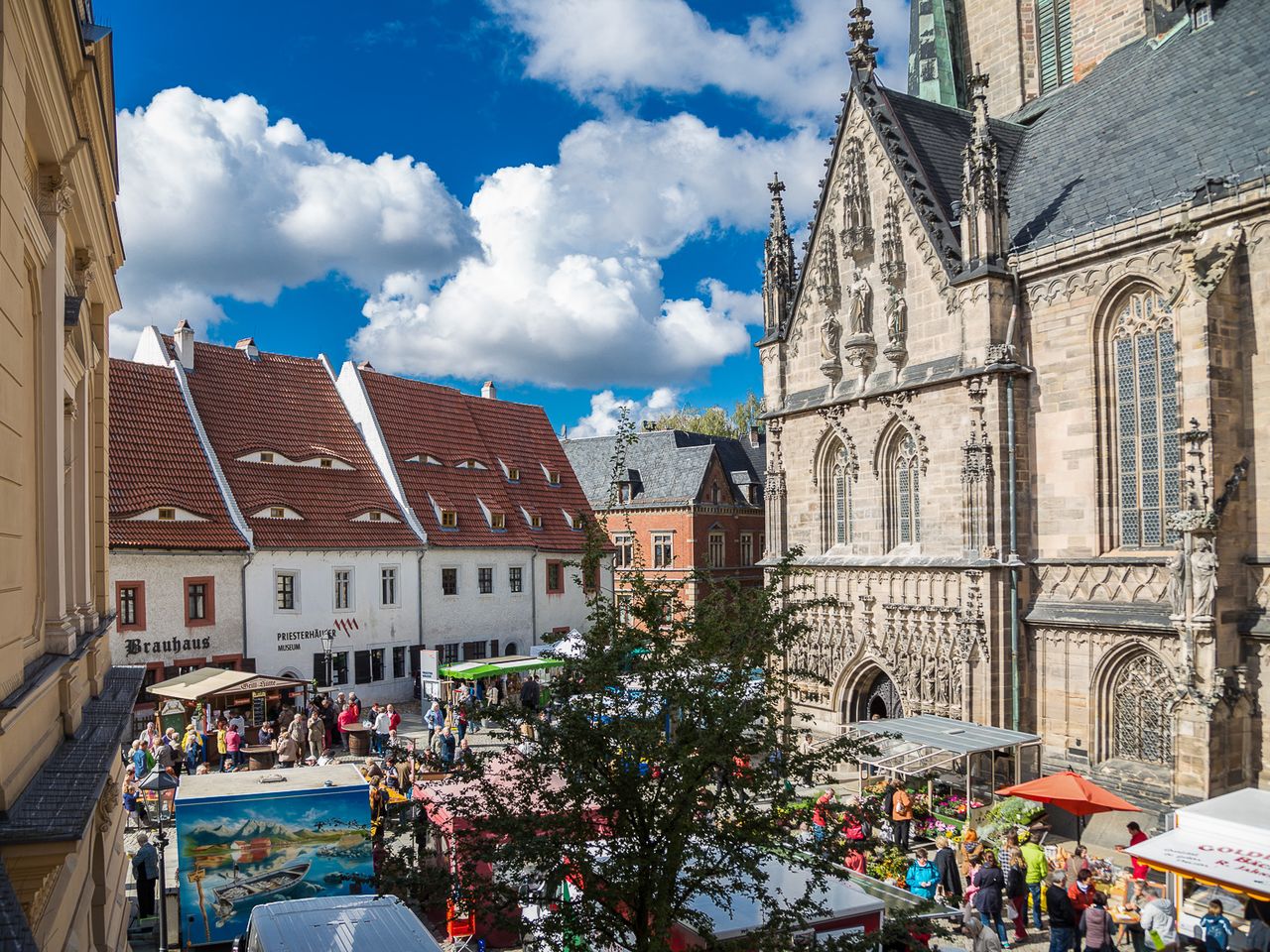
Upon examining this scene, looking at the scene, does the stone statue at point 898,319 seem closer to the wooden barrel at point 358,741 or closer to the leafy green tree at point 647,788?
the wooden barrel at point 358,741

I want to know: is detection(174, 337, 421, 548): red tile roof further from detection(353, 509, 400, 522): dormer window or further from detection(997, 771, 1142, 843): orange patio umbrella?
detection(997, 771, 1142, 843): orange patio umbrella

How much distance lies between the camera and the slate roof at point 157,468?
2702 cm

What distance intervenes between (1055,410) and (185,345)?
84.0 feet

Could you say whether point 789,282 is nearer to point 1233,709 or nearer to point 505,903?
point 1233,709

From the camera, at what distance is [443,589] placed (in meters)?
34.6

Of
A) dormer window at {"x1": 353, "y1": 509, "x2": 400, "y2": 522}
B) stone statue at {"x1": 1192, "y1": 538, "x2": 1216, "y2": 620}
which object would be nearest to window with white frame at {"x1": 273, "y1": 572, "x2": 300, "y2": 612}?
dormer window at {"x1": 353, "y1": 509, "x2": 400, "y2": 522}

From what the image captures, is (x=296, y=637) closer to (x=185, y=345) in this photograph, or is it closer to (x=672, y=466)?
(x=185, y=345)

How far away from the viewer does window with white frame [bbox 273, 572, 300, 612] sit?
29.7 meters

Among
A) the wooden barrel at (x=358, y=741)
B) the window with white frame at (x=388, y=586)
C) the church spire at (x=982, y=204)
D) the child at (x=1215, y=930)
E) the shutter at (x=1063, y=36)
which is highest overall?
the shutter at (x=1063, y=36)

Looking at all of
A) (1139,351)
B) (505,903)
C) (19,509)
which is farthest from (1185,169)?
(19,509)

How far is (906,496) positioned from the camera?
24.2 metres

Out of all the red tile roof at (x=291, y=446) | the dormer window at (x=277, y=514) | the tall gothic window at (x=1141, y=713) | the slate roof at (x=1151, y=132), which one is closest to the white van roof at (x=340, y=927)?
the tall gothic window at (x=1141, y=713)

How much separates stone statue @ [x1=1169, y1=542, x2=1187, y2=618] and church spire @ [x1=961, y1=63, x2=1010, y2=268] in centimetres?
777

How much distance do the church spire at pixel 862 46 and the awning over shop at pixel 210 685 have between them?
69.6 ft
